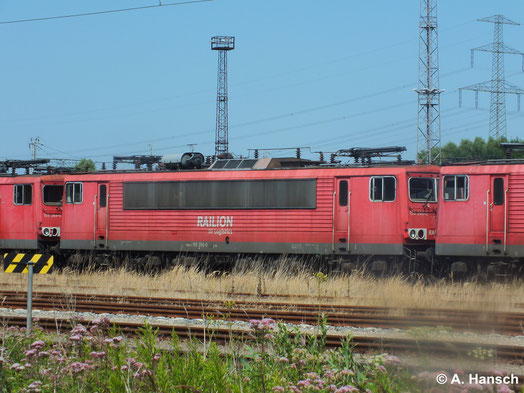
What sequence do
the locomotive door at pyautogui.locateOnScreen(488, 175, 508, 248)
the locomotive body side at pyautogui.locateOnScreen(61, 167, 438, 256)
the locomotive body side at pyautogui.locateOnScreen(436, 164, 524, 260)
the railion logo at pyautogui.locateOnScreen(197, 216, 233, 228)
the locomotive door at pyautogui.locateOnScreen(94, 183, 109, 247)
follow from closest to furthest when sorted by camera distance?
the locomotive body side at pyautogui.locateOnScreen(436, 164, 524, 260)
the locomotive door at pyautogui.locateOnScreen(488, 175, 508, 248)
the locomotive body side at pyautogui.locateOnScreen(61, 167, 438, 256)
the railion logo at pyautogui.locateOnScreen(197, 216, 233, 228)
the locomotive door at pyautogui.locateOnScreen(94, 183, 109, 247)

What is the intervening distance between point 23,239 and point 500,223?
17554mm

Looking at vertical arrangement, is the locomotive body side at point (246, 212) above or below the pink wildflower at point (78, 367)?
above

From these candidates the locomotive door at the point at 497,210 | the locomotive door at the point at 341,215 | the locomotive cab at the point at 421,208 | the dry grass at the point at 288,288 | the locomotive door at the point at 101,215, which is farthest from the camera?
the locomotive door at the point at 101,215

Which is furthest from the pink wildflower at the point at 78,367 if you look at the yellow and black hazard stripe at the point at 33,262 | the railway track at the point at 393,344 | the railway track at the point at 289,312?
the yellow and black hazard stripe at the point at 33,262

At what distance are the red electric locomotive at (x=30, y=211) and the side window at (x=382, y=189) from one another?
12.4 meters

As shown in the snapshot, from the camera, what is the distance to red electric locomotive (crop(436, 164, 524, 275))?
18844 millimetres

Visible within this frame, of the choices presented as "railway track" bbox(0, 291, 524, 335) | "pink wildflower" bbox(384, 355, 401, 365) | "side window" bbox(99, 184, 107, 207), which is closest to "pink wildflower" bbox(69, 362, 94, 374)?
"pink wildflower" bbox(384, 355, 401, 365)

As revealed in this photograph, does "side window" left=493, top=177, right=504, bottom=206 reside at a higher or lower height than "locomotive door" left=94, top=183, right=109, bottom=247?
higher

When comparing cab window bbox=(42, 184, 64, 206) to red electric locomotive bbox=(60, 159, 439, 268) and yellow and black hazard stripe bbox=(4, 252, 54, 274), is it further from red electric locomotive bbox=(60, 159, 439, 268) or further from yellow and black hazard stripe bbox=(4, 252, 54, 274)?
yellow and black hazard stripe bbox=(4, 252, 54, 274)

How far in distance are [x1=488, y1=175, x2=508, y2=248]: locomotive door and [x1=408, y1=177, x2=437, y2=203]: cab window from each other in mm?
2191

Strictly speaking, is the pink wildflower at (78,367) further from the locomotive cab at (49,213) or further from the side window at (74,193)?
the locomotive cab at (49,213)

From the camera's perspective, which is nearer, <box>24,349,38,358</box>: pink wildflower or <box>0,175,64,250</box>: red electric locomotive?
<box>24,349,38,358</box>: pink wildflower

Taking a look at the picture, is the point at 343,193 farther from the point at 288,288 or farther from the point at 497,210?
the point at 497,210

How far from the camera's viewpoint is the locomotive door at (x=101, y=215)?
25.4 m
